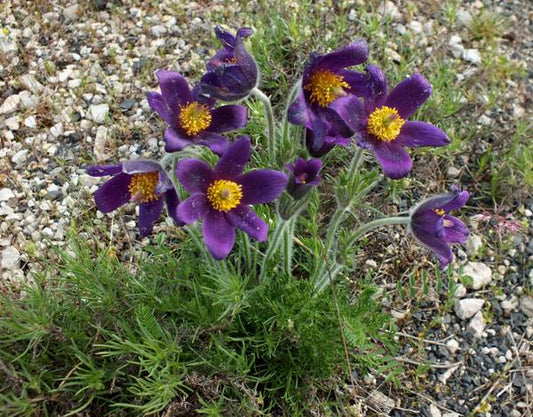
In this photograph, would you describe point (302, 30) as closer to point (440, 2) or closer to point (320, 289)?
point (440, 2)

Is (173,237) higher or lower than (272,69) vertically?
lower

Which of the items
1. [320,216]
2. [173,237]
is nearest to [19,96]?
[173,237]

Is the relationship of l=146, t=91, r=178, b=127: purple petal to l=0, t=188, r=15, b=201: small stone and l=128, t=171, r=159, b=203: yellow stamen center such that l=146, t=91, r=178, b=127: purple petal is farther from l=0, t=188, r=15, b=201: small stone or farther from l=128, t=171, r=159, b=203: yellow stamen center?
l=0, t=188, r=15, b=201: small stone

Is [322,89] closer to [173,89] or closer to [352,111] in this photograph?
[352,111]

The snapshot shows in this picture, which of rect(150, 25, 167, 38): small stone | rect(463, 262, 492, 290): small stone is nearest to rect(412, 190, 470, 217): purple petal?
rect(463, 262, 492, 290): small stone

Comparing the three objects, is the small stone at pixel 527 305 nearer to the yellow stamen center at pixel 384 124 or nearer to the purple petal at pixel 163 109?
the yellow stamen center at pixel 384 124
